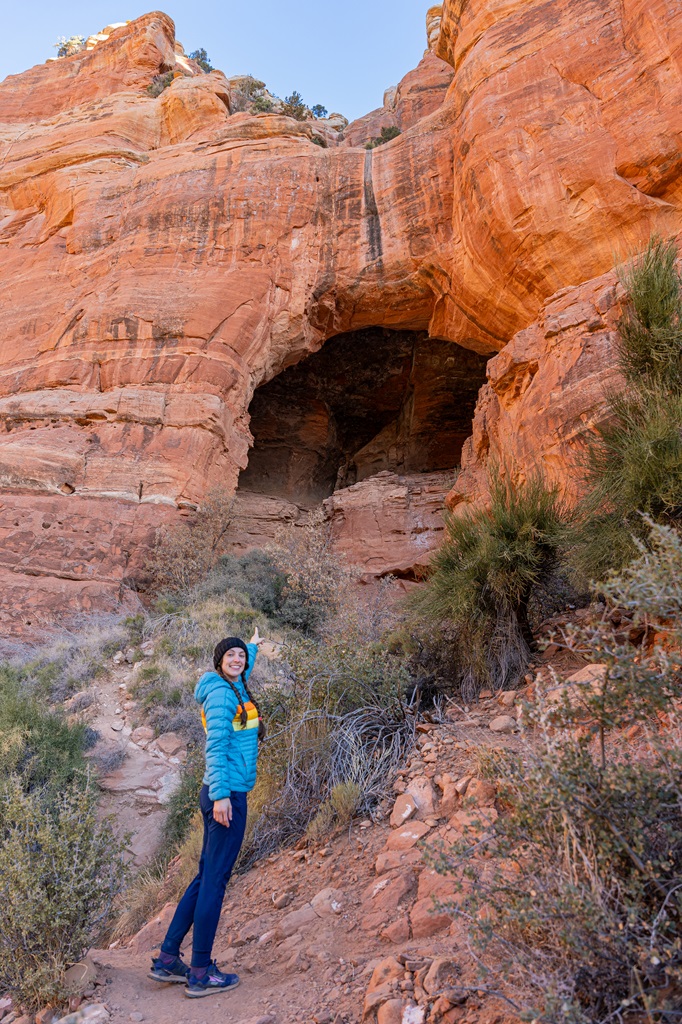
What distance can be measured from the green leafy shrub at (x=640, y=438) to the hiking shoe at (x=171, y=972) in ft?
10.9

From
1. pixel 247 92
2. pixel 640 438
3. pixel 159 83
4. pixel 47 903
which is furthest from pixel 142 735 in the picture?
pixel 247 92

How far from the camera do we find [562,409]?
7840 millimetres

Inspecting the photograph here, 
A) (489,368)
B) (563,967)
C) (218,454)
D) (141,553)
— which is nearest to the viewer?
(563,967)

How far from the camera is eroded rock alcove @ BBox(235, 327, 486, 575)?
1742cm

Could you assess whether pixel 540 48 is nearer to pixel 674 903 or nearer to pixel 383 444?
pixel 383 444

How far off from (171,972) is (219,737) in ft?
3.62

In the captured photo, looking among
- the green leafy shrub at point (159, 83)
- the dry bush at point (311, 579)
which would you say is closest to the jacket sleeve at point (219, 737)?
the dry bush at point (311, 579)

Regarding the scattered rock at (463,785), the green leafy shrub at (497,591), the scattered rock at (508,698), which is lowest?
the scattered rock at (463,785)

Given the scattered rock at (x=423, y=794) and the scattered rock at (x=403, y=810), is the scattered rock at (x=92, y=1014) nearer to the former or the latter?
the scattered rock at (x=403, y=810)

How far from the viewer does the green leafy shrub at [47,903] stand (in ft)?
9.25

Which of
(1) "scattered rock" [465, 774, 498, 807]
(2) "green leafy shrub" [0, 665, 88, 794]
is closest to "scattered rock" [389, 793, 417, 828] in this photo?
(1) "scattered rock" [465, 774, 498, 807]

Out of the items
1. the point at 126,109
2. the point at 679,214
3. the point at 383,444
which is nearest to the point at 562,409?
the point at 679,214

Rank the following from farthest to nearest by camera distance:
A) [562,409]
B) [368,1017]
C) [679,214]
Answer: [679,214]
[562,409]
[368,1017]

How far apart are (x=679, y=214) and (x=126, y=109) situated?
1576 centimetres
